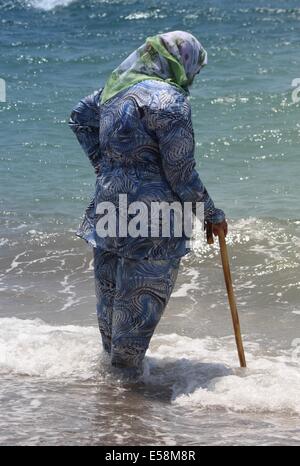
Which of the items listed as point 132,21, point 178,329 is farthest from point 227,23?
point 178,329

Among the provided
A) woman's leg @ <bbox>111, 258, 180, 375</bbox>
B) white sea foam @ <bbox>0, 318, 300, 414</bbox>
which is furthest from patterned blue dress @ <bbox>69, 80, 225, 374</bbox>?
white sea foam @ <bbox>0, 318, 300, 414</bbox>

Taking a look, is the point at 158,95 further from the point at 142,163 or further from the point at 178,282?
the point at 178,282

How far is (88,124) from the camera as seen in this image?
4.93 metres

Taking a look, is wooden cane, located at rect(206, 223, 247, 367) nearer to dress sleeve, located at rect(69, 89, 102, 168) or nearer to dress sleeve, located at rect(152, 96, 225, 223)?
dress sleeve, located at rect(152, 96, 225, 223)

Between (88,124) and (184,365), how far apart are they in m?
1.35

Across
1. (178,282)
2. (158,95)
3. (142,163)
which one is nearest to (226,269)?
(142,163)

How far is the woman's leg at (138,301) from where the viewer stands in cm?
473

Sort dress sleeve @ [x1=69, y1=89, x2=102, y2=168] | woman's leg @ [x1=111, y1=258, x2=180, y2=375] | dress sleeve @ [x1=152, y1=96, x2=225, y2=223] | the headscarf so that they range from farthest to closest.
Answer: dress sleeve @ [x1=69, y1=89, x2=102, y2=168] → woman's leg @ [x1=111, y1=258, x2=180, y2=375] → the headscarf → dress sleeve @ [x1=152, y1=96, x2=225, y2=223]

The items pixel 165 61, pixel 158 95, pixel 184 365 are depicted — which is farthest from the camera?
pixel 184 365

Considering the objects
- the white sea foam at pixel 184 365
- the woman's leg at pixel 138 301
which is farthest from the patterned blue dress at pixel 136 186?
the white sea foam at pixel 184 365

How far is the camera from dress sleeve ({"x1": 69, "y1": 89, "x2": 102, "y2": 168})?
4891mm

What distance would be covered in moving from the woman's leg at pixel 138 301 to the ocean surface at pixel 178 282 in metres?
0.24

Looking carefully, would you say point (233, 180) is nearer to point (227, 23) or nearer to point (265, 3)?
point (227, 23)

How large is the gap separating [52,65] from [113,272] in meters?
11.3
